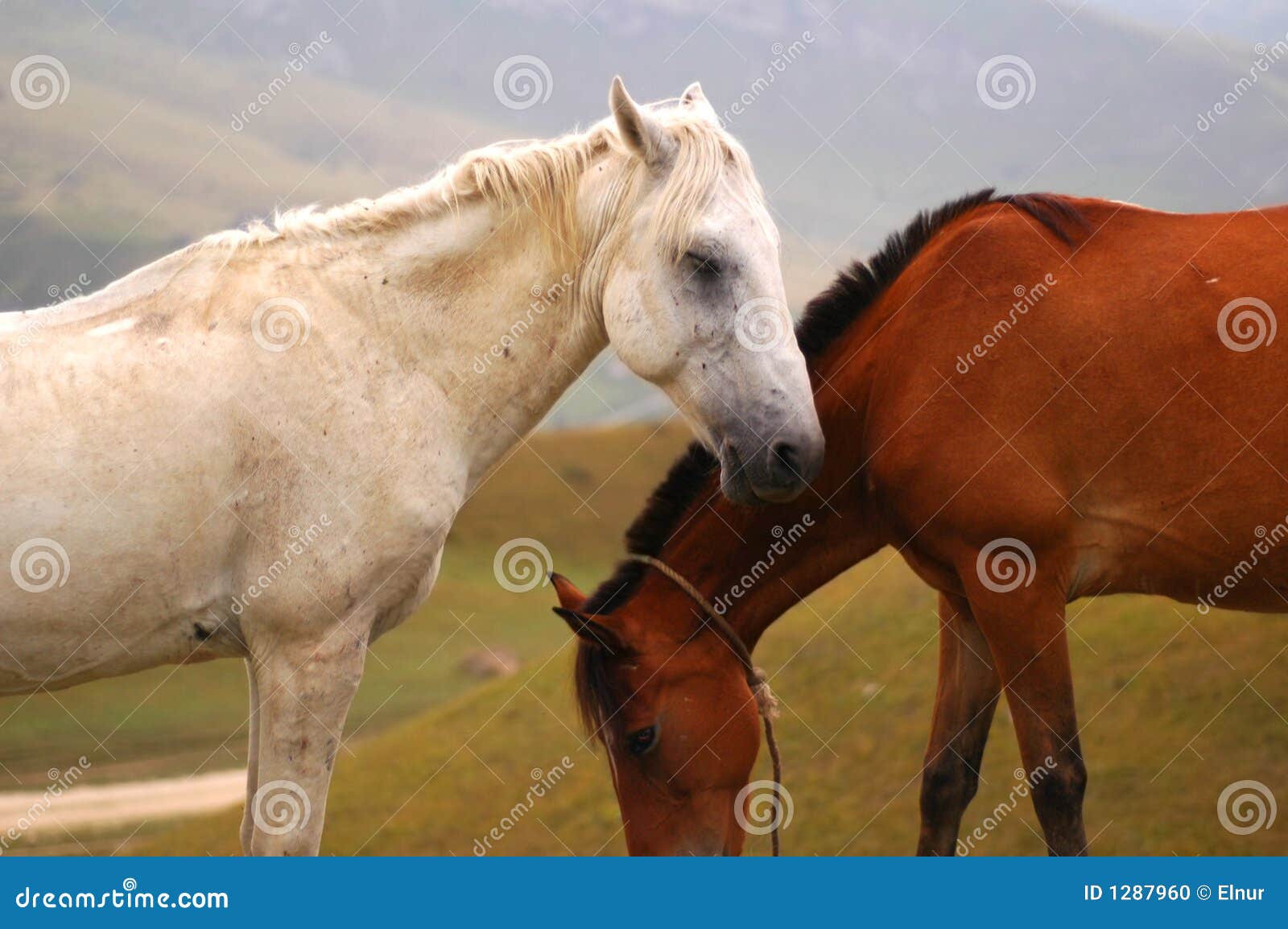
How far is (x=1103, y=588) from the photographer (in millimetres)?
4516

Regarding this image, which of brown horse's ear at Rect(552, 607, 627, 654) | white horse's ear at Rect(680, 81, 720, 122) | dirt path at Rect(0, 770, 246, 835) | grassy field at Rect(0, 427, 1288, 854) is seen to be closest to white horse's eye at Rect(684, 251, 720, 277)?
white horse's ear at Rect(680, 81, 720, 122)

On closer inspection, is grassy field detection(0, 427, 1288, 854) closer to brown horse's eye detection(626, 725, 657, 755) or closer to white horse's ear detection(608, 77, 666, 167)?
brown horse's eye detection(626, 725, 657, 755)

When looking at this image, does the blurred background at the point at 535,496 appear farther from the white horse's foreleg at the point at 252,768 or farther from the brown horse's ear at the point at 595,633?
the white horse's foreleg at the point at 252,768

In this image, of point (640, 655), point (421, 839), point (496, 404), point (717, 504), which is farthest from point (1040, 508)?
point (421, 839)

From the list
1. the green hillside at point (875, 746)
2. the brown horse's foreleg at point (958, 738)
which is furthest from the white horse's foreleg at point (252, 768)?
the brown horse's foreleg at point (958, 738)

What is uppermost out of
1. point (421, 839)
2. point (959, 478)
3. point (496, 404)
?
point (959, 478)

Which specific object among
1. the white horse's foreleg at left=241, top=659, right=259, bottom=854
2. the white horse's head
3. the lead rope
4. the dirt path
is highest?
the white horse's head

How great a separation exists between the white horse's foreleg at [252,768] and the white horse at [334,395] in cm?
2

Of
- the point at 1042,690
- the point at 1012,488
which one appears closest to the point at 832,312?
the point at 1012,488

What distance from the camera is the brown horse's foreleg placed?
4.82m

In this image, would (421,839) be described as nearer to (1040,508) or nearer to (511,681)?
(511,681)

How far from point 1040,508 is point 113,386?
3.30 metres

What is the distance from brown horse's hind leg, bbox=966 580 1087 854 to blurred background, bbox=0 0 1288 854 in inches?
62.5

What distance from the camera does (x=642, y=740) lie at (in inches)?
173
